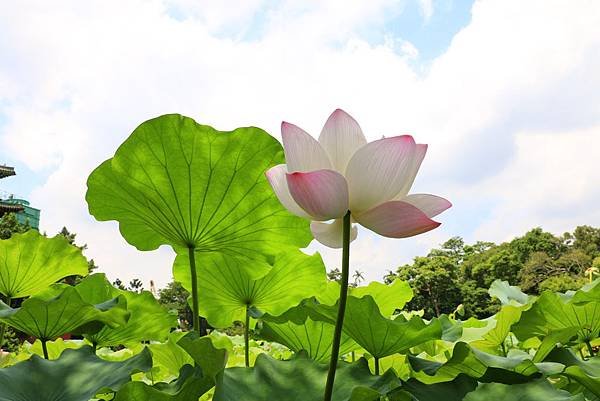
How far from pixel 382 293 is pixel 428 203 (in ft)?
1.38

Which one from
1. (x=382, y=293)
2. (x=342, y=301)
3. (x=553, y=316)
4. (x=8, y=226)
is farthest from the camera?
(x=8, y=226)

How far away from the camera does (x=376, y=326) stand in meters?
0.60

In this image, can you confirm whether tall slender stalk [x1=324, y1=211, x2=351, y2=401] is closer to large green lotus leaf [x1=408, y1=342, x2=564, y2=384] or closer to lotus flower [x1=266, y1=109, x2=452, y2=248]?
lotus flower [x1=266, y1=109, x2=452, y2=248]

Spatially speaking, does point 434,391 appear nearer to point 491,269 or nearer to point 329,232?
point 329,232

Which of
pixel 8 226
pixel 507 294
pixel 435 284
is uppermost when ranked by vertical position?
pixel 8 226

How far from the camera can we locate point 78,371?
1.97ft

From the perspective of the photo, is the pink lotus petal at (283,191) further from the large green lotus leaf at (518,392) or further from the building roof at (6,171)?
the building roof at (6,171)

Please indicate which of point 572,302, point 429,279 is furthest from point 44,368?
point 429,279

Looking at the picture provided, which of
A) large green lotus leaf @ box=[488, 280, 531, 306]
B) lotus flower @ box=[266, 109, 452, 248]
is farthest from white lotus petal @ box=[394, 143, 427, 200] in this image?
large green lotus leaf @ box=[488, 280, 531, 306]

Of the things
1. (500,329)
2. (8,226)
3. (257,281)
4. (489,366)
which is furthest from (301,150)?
(8,226)

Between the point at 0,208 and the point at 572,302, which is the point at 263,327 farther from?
the point at 0,208

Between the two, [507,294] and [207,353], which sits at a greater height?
[507,294]

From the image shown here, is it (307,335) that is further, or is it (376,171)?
(307,335)

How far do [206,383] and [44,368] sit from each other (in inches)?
8.3
